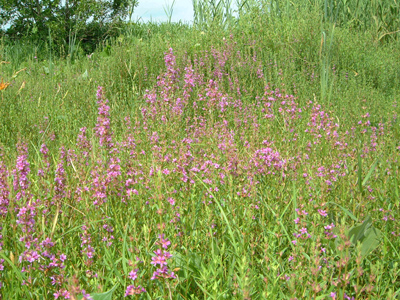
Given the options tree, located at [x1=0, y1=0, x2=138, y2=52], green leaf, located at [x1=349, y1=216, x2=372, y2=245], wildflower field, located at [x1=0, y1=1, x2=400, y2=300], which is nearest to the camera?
wildflower field, located at [x1=0, y1=1, x2=400, y2=300]

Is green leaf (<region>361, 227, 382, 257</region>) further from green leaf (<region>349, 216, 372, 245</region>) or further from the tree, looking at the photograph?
the tree

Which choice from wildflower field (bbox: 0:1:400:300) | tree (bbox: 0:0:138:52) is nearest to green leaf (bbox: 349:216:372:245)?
wildflower field (bbox: 0:1:400:300)

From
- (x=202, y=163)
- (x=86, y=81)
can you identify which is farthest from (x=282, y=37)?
(x=202, y=163)

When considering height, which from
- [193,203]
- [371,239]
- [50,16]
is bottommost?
[371,239]

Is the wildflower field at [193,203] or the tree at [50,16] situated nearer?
the wildflower field at [193,203]

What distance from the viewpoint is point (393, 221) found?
217 centimetres

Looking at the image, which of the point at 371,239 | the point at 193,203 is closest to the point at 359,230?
the point at 371,239

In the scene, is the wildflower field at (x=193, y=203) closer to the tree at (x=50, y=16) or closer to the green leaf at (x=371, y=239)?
the green leaf at (x=371, y=239)

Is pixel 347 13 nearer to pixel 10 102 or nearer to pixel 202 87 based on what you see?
pixel 202 87

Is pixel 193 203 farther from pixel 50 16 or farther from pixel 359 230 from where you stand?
pixel 50 16

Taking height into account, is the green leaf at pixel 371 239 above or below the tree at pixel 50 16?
below

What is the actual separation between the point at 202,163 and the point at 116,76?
3.57 metres

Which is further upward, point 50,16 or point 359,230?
point 50,16

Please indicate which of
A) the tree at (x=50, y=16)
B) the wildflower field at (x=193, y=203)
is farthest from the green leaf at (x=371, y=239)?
the tree at (x=50, y=16)
